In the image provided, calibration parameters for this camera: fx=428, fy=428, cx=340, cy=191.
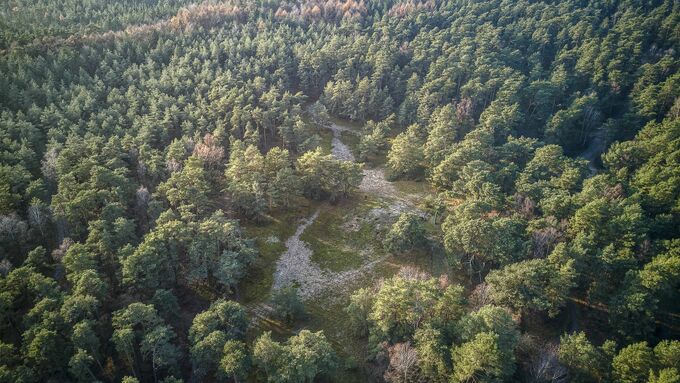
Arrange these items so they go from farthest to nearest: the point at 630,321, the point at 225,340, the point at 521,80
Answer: the point at 521,80 → the point at 630,321 → the point at 225,340

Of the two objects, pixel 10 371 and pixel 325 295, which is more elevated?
pixel 10 371

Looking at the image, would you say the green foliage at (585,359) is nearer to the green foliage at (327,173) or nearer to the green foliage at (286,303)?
the green foliage at (286,303)

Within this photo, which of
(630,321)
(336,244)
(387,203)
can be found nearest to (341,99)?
(387,203)

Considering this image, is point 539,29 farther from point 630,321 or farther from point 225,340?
point 225,340

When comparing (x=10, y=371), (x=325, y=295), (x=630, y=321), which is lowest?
(x=325, y=295)

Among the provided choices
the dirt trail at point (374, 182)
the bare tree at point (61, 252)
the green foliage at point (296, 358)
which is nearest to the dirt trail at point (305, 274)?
the green foliage at point (296, 358)

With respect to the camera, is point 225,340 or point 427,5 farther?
point 427,5

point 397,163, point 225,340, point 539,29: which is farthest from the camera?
point 539,29

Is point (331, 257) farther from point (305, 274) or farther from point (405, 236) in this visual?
point (405, 236)
